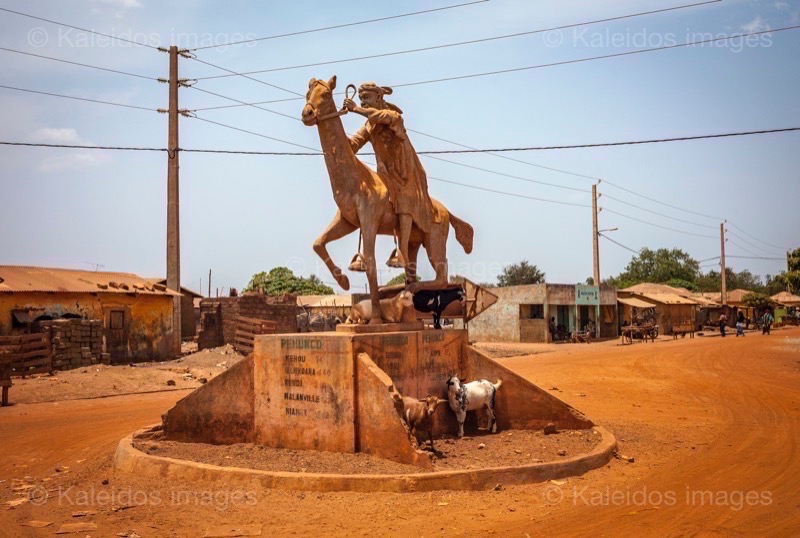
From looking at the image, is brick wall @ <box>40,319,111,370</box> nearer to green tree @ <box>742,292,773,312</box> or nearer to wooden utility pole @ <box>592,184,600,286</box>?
wooden utility pole @ <box>592,184,600,286</box>

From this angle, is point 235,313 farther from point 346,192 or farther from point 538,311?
point 346,192

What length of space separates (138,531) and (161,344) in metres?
21.8

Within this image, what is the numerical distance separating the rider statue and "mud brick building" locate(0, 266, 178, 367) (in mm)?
15153

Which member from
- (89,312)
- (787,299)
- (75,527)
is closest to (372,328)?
(75,527)

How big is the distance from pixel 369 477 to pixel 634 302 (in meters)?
41.8

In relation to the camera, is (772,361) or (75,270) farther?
(75,270)

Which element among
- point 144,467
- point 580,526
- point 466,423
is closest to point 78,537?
point 144,467

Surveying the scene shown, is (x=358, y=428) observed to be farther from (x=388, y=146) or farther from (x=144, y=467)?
(x=388, y=146)

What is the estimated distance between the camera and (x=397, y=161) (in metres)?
9.76

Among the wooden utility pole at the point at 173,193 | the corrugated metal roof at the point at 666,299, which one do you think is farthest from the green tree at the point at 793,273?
the wooden utility pole at the point at 173,193

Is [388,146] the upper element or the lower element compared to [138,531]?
upper

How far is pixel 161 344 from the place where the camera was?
26938 mm

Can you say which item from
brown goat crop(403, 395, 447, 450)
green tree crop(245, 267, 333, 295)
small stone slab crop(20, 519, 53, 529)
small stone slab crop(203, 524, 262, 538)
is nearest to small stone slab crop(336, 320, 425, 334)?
brown goat crop(403, 395, 447, 450)

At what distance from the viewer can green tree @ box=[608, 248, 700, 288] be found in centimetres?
9027
